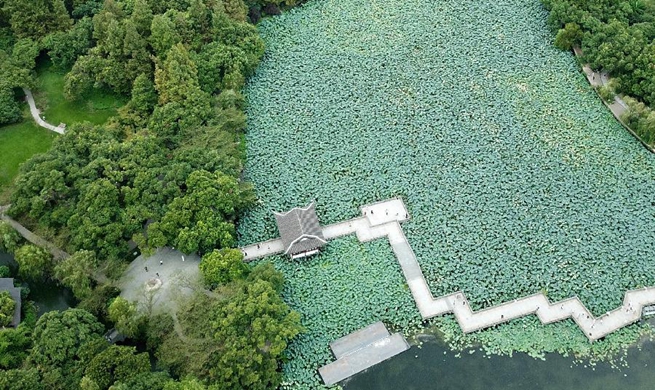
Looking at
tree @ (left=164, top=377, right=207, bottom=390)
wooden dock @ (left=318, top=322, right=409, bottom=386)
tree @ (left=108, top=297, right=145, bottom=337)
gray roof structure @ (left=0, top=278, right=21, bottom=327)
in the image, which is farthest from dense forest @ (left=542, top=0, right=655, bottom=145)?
gray roof structure @ (left=0, top=278, right=21, bottom=327)

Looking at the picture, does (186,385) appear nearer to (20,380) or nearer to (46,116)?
(20,380)

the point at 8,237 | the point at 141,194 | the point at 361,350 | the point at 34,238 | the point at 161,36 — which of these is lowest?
the point at 361,350

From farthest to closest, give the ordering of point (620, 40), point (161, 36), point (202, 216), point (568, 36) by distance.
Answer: point (568, 36), point (620, 40), point (161, 36), point (202, 216)

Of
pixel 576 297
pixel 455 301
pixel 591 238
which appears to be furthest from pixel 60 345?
pixel 591 238

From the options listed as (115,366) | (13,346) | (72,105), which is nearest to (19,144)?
(72,105)

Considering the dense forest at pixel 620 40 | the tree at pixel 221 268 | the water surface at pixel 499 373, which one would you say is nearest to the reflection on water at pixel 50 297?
the tree at pixel 221 268

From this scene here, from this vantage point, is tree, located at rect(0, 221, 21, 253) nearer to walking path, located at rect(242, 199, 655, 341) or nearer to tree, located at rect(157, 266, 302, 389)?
tree, located at rect(157, 266, 302, 389)
